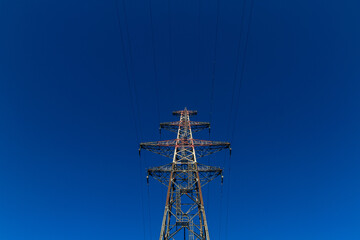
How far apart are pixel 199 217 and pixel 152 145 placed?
21.9ft

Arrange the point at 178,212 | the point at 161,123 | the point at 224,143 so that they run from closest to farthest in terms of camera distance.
→ the point at 178,212 → the point at 224,143 → the point at 161,123

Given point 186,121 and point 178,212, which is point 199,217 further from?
point 186,121

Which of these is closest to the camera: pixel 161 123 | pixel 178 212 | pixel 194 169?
pixel 178 212

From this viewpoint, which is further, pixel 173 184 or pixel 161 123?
pixel 161 123

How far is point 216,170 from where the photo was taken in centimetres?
1566

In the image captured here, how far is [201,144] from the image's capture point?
56.7ft

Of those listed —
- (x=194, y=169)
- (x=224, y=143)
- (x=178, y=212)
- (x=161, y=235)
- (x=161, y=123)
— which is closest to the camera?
(x=161, y=235)

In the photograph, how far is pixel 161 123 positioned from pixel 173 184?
24.7 ft

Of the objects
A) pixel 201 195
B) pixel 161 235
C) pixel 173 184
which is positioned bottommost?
pixel 161 235

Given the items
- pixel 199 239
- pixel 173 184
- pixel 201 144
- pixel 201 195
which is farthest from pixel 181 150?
pixel 199 239

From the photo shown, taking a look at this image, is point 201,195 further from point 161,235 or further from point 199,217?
point 161,235

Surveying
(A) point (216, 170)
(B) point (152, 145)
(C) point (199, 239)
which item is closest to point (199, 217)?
(C) point (199, 239)

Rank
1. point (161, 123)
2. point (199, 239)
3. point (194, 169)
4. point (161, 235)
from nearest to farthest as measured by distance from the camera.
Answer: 1. point (161, 235)
2. point (199, 239)
3. point (194, 169)
4. point (161, 123)

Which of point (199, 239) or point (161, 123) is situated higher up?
point (161, 123)
